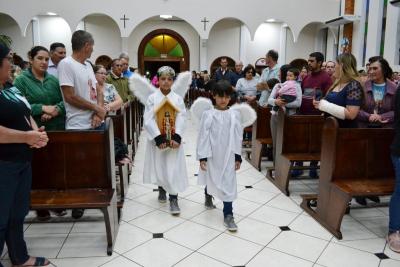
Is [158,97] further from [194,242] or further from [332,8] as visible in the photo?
[332,8]

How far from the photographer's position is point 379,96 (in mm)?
3639

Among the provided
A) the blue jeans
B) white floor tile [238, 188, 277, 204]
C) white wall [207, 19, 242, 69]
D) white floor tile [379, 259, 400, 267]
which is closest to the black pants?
white floor tile [238, 188, 277, 204]

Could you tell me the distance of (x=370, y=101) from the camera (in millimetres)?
3615

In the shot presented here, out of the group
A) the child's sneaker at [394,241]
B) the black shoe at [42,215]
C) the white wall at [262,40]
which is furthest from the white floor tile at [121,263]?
the white wall at [262,40]

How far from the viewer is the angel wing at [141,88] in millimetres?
3773

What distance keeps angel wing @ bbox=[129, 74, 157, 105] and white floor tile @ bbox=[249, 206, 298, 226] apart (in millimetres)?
1666

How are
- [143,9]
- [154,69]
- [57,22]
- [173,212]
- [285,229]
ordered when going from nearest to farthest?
[285,229]
[173,212]
[143,9]
[57,22]
[154,69]

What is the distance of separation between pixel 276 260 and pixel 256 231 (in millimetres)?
535

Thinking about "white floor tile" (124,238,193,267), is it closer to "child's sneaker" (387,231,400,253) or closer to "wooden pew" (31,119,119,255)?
"wooden pew" (31,119,119,255)

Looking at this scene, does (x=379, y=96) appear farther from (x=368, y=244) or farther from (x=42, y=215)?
(x=42, y=215)

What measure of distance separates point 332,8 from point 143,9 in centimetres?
701

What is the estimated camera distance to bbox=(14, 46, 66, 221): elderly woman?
10.6 feet

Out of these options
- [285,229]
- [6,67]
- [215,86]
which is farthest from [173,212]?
[6,67]

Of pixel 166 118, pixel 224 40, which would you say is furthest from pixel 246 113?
pixel 224 40
